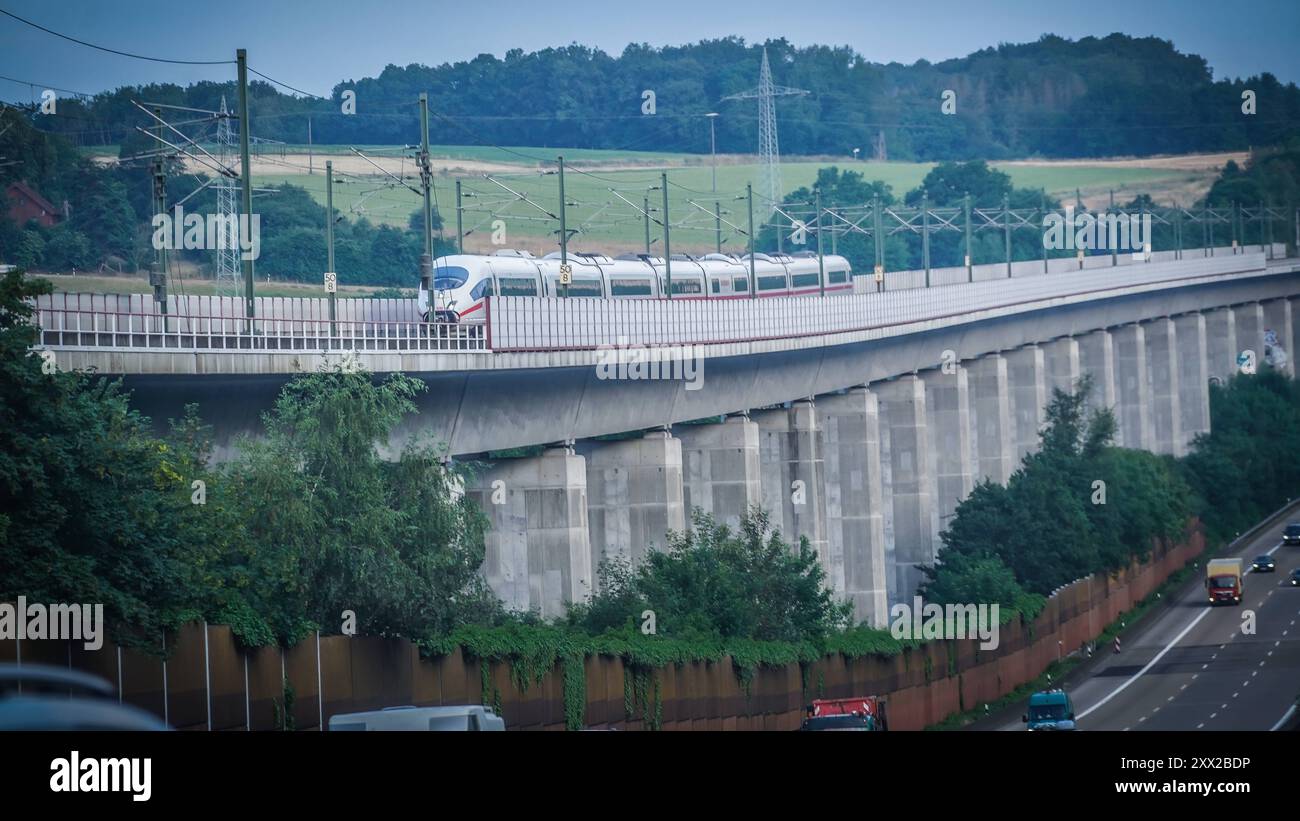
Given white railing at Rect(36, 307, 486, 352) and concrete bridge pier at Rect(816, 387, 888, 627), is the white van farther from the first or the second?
concrete bridge pier at Rect(816, 387, 888, 627)

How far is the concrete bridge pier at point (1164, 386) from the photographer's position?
13812 cm

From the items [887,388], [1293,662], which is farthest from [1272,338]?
[1293,662]

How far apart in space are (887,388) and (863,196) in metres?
85.3

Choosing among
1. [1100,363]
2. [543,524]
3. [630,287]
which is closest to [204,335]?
[543,524]

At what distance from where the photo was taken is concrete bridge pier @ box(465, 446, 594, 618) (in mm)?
59750

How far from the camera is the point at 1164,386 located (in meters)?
138

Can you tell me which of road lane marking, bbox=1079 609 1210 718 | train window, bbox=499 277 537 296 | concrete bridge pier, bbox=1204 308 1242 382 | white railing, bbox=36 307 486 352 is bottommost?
road lane marking, bbox=1079 609 1210 718

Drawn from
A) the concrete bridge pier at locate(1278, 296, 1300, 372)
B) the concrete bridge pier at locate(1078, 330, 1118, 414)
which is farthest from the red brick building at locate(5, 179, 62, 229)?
the concrete bridge pier at locate(1278, 296, 1300, 372)

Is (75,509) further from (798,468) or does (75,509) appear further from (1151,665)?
(798,468)

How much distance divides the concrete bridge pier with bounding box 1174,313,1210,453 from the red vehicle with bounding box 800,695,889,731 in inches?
4074

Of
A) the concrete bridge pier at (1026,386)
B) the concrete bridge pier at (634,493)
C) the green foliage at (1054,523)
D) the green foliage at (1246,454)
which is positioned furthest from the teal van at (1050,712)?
the green foliage at (1246,454)
